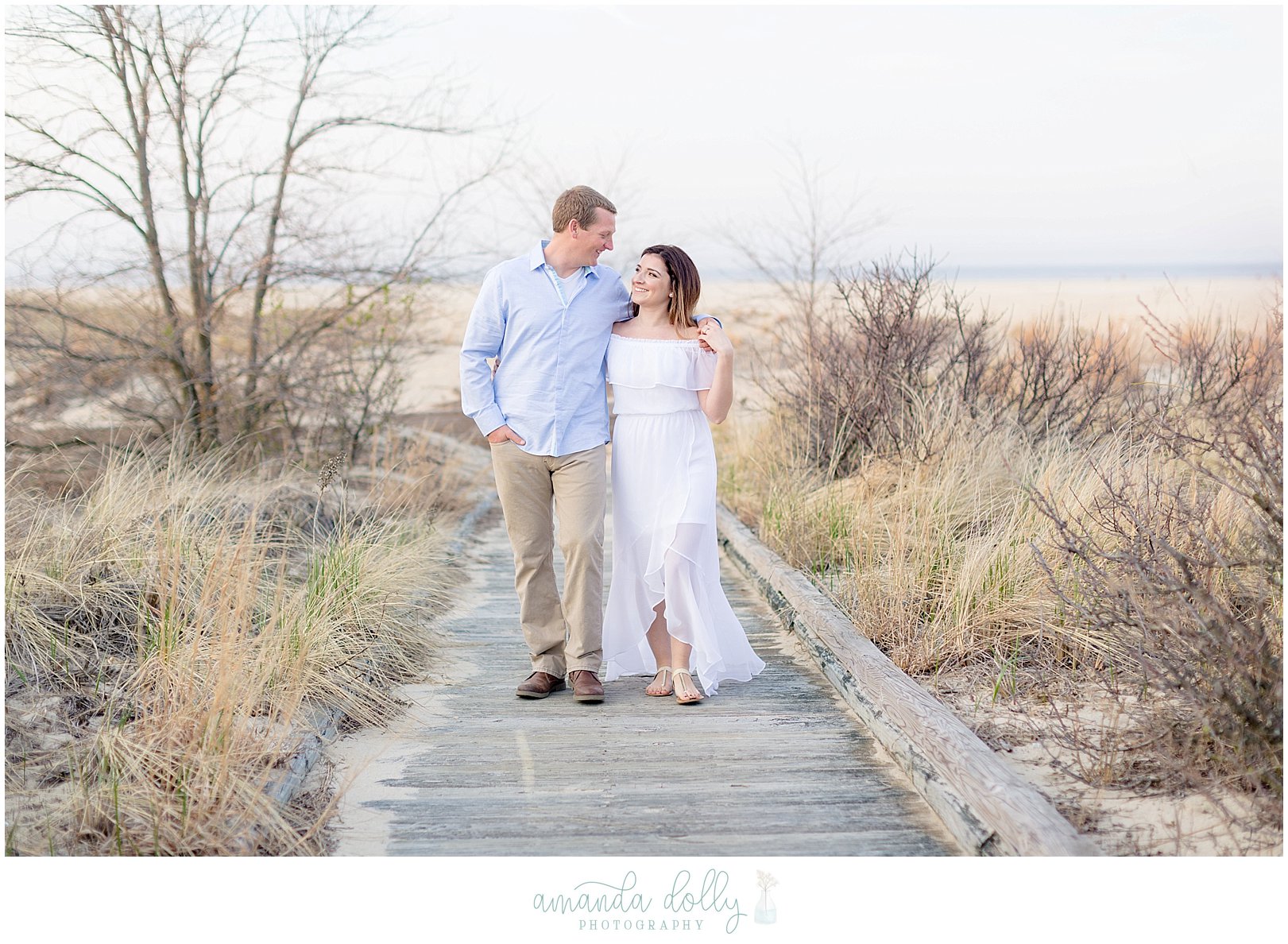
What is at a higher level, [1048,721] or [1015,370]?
[1015,370]

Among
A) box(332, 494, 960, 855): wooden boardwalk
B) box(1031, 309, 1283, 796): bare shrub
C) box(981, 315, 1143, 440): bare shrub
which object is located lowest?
box(332, 494, 960, 855): wooden boardwalk

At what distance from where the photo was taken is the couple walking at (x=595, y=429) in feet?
16.1

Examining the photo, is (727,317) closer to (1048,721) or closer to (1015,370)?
(1015,370)

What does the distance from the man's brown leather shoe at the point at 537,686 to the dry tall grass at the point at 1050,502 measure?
5.12ft

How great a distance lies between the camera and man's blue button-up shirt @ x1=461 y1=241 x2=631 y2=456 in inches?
193

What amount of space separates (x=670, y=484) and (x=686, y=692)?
36.8 inches

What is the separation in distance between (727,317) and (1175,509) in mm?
30474

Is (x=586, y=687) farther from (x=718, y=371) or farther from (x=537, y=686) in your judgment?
(x=718, y=371)

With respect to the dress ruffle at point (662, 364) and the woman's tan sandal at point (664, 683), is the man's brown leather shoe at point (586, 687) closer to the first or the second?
the woman's tan sandal at point (664, 683)

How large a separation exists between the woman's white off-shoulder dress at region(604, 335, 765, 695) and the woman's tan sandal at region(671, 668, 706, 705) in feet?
0.15
